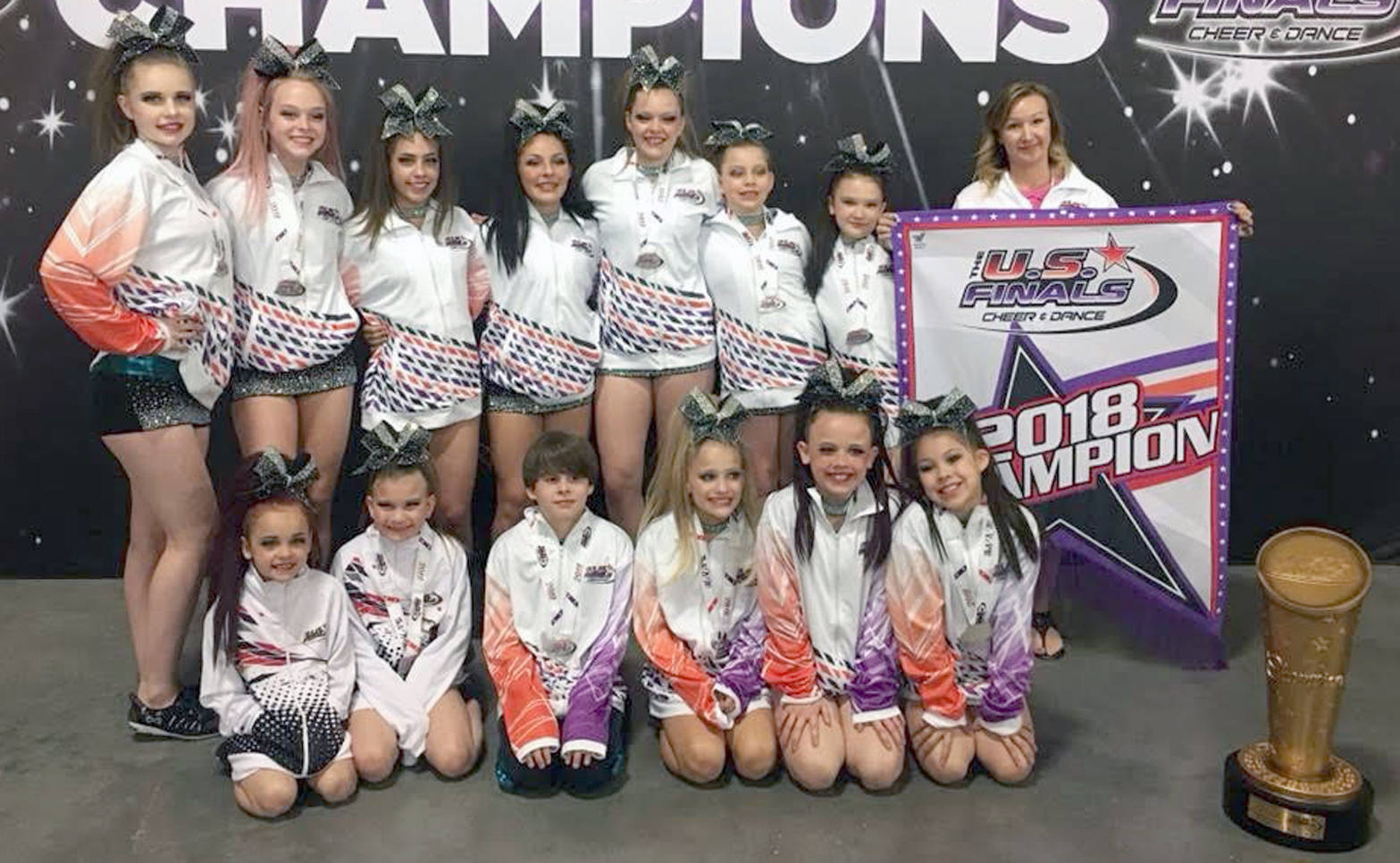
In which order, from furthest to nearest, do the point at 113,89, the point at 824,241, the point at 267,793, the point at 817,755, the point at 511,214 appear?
the point at 824,241 < the point at 511,214 < the point at 113,89 < the point at 817,755 < the point at 267,793

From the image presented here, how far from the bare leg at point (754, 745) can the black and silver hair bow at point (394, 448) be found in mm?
970

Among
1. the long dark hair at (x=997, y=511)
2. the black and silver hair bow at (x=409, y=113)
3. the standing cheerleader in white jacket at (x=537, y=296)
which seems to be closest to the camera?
the long dark hair at (x=997, y=511)

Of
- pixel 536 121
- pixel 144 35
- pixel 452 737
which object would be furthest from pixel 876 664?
pixel 144 35

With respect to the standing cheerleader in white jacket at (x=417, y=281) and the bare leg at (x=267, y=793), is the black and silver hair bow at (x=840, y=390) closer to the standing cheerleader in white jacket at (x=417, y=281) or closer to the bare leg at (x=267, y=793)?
the standing cheerleader in white jacket at (x=417, y=281)

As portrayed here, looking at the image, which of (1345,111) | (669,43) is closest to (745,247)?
(669,43)

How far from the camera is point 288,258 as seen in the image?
3244 mm

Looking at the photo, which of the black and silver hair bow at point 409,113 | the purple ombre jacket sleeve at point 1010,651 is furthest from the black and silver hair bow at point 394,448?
the purple ombre jacket sleeve at point 1010,651

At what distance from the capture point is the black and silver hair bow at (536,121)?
3447 millimetres

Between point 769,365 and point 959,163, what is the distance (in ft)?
3.28

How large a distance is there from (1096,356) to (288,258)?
6.83 feet

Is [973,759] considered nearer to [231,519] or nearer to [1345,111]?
[231,519]

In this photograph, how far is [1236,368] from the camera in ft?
14.0

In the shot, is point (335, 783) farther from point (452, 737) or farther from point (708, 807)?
point (708, 807)

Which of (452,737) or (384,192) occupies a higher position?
(384,192)
